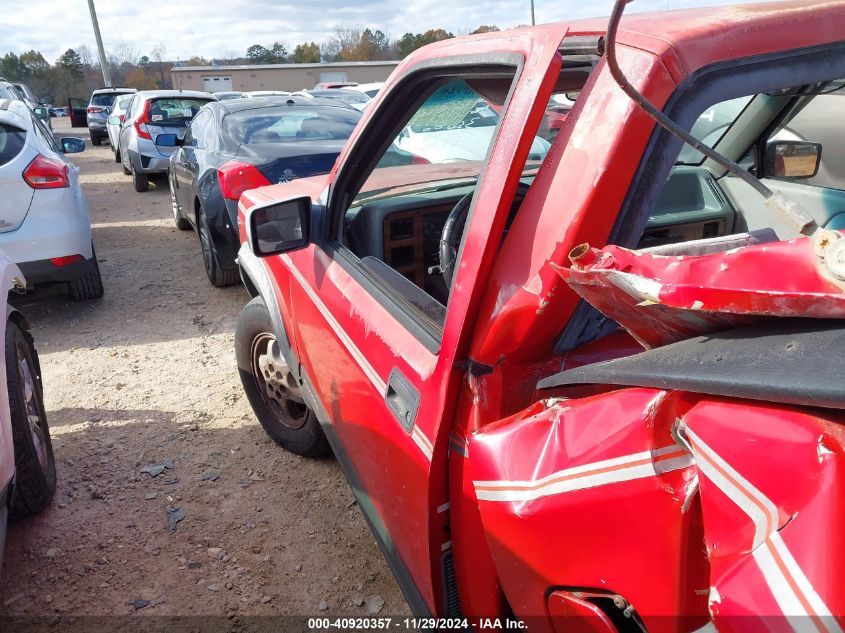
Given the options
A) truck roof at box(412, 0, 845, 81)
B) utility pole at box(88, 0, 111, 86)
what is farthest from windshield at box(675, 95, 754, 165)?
utility pole at box(88, 0, 111, 86)

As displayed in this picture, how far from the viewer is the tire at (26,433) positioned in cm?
272

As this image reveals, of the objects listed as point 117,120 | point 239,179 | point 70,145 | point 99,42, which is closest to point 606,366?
point 239,179

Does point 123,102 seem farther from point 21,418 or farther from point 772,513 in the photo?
point 772,513

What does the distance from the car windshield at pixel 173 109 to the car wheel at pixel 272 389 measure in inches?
334

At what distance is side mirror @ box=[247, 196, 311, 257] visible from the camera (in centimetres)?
227

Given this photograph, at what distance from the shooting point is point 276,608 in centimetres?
246

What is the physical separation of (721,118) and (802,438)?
244 centimetres

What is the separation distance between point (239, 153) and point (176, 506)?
10.9 feet

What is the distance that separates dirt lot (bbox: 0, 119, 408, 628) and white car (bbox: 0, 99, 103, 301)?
0.60 metres

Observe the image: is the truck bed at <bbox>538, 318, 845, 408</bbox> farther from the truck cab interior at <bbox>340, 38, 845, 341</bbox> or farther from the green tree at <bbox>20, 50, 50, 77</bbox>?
the green tree at <bbox>20, 50, 50, 77</bbox>

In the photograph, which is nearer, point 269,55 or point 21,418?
point 21,418

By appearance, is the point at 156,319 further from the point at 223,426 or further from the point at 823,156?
the point at 823,156

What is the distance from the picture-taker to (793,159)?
2664 millimetres

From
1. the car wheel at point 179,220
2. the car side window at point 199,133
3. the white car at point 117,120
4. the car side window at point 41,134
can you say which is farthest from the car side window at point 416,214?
the white car at point 117,120
